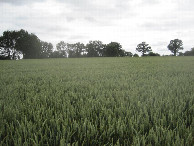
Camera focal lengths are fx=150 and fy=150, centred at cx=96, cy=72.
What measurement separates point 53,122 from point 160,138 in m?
1.06

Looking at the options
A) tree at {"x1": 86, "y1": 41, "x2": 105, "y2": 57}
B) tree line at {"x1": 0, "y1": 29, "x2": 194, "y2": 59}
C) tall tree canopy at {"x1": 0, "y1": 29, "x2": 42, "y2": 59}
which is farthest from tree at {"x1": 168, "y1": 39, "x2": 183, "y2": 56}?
tall tree canopy at {"x1": 0, "y1": 29, "x2": 42, "y2": 59}

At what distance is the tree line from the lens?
66.9 m

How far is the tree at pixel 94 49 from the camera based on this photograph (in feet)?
325

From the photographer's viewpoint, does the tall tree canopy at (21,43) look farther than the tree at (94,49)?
No

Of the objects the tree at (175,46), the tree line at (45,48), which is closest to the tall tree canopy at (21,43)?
the tree line at (45,48)

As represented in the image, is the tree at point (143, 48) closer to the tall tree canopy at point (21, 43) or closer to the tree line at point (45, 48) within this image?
the tree line at point (45, 48)

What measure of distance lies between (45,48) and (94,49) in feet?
103

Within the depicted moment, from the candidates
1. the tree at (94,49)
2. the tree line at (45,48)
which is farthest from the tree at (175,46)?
the tree at (94,49)

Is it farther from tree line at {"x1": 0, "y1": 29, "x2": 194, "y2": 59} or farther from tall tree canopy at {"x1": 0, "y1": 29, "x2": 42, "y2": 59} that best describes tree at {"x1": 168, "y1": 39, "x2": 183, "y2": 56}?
tall tree canopy at {"x1": 0, "y1": 29, "x2": 42, "y2": 59}

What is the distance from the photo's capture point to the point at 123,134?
146cm

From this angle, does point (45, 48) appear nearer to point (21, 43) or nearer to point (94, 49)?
point (21, 43)

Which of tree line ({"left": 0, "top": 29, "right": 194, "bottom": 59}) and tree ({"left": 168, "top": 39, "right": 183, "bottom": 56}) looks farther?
tree ({"left": 168, "top": 39, "right": 183, "bottom": 56})

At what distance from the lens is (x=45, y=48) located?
84688 mm

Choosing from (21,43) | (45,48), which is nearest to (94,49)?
(45,48)
